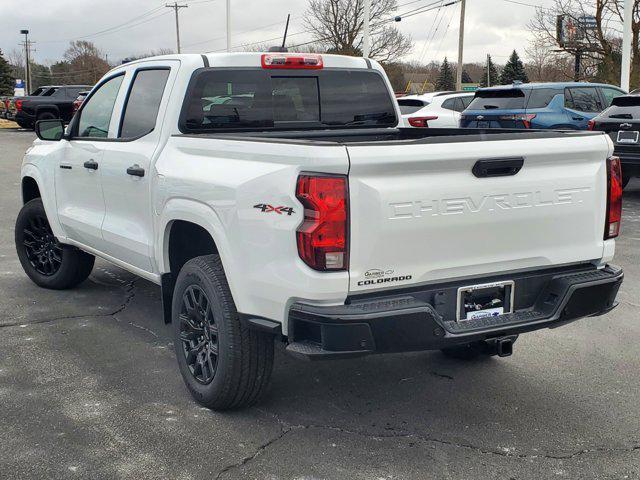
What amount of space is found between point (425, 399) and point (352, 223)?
1455mm

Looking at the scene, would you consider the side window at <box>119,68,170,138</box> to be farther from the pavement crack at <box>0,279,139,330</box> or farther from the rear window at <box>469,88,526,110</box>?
the rear window at <box>469,88,526,110</box>

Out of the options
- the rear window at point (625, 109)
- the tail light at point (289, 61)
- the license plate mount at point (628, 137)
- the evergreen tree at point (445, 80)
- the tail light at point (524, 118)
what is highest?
the evergreen tree at point (445, 80)

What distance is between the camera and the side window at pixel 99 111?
5254mm

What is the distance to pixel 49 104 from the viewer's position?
26922mm

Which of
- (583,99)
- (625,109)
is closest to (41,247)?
(625,109)

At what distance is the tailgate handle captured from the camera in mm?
3420

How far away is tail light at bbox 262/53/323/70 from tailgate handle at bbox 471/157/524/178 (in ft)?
6.10

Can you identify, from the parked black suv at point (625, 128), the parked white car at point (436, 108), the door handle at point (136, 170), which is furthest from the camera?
the parked white car at point (436, 108)

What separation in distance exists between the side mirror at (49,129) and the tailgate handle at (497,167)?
374 centimetres

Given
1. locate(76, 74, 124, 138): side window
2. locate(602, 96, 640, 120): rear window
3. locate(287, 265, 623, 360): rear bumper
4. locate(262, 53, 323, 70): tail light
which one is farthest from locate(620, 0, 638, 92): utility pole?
locate(287, 265, 623, 360): rear bumper

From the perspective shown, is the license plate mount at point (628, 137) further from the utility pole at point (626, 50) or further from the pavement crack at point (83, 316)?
the utility pole at point (626, 50)

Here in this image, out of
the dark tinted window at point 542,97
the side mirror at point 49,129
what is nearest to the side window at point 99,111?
the side mirror at point 49,129

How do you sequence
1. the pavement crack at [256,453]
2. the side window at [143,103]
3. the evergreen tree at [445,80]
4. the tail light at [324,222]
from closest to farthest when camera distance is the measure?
1. the tail light at [324,222]
2. the pavement crack at [256,453]
3. the side window at [143,103]
4. the evergreen tree at [445,80]

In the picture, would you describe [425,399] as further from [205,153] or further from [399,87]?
[399,87]
